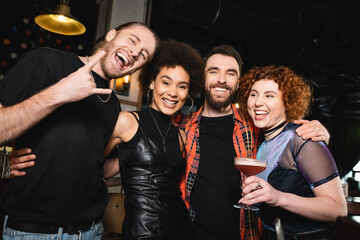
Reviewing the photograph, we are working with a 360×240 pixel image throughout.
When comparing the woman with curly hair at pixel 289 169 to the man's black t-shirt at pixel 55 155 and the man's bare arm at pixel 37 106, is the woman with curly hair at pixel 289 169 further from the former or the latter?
the man's bare arm at pixel 37 106

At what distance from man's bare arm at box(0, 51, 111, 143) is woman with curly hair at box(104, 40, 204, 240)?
1.85 feet

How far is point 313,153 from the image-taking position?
1535 mm

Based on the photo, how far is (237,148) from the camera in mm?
2236

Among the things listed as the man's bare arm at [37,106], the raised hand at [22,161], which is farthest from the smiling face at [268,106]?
the raised hand at [22,161]

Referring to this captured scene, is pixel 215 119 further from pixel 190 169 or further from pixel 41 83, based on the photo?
pixel 41 83

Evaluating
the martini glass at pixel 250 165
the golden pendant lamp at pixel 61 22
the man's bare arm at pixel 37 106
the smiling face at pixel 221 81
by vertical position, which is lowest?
the martini glass at pixel 250 165

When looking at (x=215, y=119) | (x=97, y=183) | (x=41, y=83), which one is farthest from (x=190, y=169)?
(x=41, y=83)

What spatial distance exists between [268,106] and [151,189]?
3.26ft

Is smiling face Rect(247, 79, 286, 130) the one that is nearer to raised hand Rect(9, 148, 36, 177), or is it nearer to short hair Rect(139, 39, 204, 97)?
short hair Rect(139, 39, 204, 97)

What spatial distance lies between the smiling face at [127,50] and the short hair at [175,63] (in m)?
0.21

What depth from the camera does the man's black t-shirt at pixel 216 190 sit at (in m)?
2.03

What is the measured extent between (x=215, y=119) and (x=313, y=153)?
1030 mm

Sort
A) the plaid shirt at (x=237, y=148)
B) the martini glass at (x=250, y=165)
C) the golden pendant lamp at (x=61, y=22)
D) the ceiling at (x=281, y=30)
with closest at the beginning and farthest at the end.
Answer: the martini glass at (x=250, y=165) → the plaid shirt at (x=237, y=148) → the golden pendant lamp at (x=61, y=22) → the ceiling at (x=281, y=30)

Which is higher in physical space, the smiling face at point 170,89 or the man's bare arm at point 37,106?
the smiling face at point 170,89
